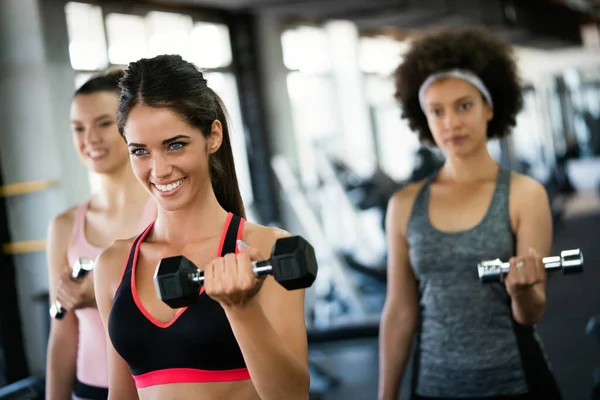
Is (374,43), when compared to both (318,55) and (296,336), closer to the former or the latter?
(318,55)

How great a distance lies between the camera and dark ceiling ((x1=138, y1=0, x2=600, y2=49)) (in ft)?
26.4

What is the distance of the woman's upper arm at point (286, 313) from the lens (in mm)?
1318

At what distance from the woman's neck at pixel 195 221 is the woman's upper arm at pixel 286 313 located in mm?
177

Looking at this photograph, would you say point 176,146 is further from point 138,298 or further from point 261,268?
point 261,268

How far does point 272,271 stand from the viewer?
41.5 inches

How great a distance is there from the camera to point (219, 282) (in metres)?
1.08

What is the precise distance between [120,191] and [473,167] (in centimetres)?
95

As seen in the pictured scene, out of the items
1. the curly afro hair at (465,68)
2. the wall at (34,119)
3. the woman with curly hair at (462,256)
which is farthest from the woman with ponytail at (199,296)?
the wall at (34,119)

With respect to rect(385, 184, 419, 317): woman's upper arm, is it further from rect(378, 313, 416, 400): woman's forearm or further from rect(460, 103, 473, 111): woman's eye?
rect(460, 103, 473, 111): woman's eye

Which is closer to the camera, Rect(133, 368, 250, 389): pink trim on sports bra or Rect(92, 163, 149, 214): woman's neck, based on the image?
Rect(133, 368, 250, 389): pink trim on sports bra

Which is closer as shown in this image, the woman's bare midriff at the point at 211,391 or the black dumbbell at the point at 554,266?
the woman's bare midriff at the point at 211,391

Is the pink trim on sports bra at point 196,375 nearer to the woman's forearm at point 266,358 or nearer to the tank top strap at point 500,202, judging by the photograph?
the woman's forearm at point 266,358

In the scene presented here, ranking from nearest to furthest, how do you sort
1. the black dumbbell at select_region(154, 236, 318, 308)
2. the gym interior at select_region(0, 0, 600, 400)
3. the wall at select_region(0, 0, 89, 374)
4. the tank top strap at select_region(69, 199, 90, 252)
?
the black dumbbell at select_region(154, 236, 318, 308)
the tank top strap at select_region(69, 199, 90, 252)
the gym interior at select_region(0, 0, 600, 400)
the wall at select_region(0, 0, 89, 374)

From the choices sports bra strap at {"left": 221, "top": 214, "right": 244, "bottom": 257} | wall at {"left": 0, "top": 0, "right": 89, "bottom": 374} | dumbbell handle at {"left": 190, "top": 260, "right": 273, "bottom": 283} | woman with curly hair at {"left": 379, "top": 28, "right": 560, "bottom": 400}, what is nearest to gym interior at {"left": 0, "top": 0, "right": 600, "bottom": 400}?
wall at {"left": 0, "top": 0, "right": 89, "bottom": 374}
